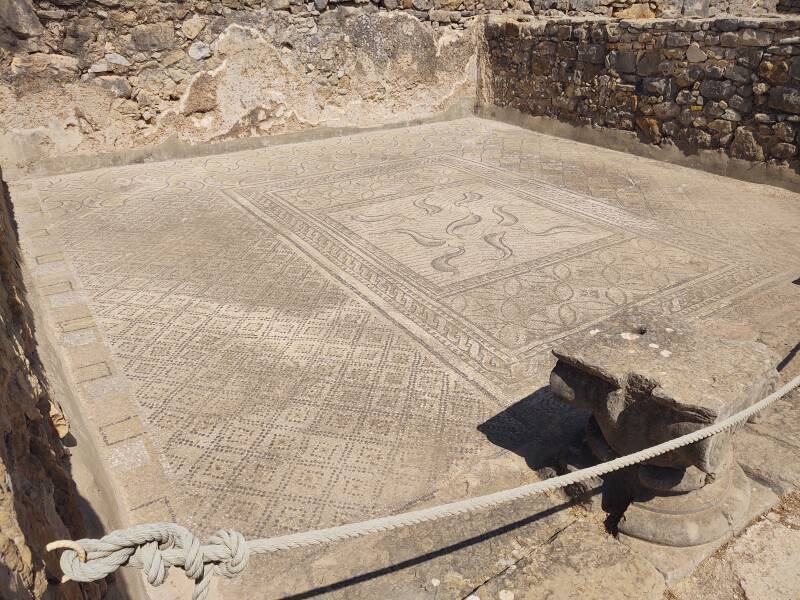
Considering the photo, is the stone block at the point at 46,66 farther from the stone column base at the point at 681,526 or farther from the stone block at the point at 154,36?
the stone column base at the point at 681,526

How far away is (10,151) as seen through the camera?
16.4 ft

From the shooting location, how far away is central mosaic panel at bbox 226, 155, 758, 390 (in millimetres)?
2959

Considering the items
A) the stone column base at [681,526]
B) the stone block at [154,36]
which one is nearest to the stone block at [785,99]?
the stone column base at [681,526]

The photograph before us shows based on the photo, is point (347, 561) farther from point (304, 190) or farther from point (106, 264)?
point (304, 190)

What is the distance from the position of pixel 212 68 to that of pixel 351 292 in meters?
3.64

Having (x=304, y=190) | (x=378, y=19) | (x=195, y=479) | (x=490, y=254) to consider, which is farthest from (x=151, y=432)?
(x=378, y=19)

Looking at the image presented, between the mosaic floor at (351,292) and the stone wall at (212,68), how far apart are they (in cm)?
47

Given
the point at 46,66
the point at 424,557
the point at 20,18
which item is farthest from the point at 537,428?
the point at 20,18

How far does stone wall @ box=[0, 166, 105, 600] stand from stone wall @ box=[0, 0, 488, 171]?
440cm

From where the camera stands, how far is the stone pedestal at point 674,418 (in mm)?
1592

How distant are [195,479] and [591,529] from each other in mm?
1306

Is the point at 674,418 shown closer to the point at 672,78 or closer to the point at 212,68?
the point at 672,78

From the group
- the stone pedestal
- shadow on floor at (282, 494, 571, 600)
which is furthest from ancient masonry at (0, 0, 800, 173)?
shadow on floor at (282, 494, 571, 600)

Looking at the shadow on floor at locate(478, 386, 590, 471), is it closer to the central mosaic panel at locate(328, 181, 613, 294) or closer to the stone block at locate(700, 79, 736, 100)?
the central mosaic panel at locate(328, 181, 613, 294)
